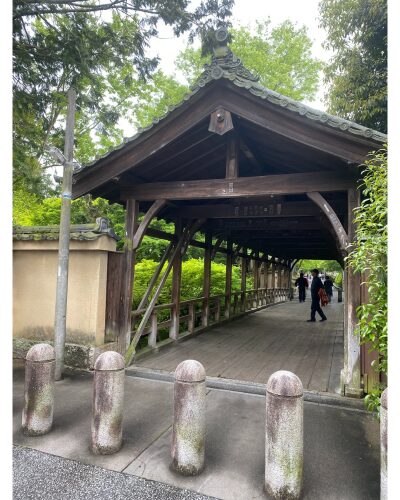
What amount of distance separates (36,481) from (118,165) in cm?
410

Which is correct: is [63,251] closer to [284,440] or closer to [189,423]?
[189,423]

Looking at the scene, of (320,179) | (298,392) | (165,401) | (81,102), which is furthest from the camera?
(81,102)

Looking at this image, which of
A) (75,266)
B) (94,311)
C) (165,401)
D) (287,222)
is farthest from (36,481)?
(287,222)

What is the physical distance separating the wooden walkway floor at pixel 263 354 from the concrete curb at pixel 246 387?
0.67 feet

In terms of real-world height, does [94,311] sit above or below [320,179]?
below

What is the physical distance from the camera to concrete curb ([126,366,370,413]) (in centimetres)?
403

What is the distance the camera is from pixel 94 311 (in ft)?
16.9

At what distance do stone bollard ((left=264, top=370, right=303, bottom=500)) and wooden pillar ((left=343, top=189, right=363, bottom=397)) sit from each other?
2148mm

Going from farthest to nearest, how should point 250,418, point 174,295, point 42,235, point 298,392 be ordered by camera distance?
1. point 174,295
2. point 42,235
3. point 250,418
4. point 298,392

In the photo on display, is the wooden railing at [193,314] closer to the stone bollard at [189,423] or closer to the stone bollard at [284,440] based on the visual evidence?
the stone bollard at [189,423]

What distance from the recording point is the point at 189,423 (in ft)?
8.78

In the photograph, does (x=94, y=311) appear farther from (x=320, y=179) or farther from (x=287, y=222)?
(x=287, y=222)

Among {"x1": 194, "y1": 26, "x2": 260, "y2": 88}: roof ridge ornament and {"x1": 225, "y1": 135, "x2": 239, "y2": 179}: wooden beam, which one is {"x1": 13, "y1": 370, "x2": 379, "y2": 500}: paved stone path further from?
{"x1": 194, "y1": 26, "x2": 260, "y2": 88}: roof ridge ornament

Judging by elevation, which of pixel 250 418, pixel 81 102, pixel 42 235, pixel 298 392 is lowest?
pixel 250 418
